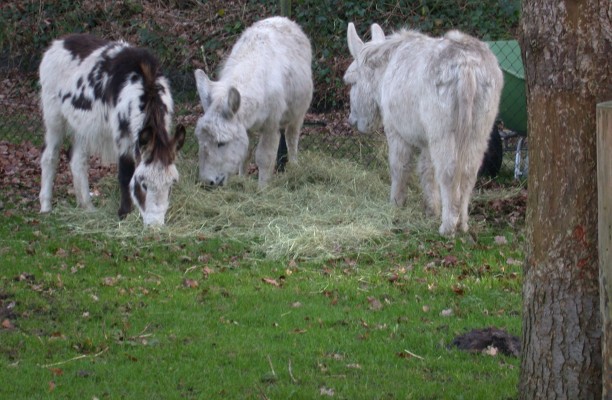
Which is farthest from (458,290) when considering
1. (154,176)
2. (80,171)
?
(80,171)

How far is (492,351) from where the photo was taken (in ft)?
18.5

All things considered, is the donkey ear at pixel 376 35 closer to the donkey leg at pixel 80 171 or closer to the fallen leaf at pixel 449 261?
the fallen leaf at pixel 449 261

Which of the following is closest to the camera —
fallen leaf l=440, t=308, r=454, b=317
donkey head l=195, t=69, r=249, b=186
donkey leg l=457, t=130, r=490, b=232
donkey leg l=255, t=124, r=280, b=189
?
fallen leaf l=440, t=308, r=454, b=317

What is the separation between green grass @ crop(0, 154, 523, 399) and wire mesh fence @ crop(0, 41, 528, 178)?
9.16 ft

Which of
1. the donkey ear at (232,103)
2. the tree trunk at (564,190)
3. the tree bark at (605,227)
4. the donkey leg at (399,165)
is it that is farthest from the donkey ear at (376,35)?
the tree bark at (605,227)

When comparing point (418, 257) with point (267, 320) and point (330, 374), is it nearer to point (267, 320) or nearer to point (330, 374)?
point (267, 320)

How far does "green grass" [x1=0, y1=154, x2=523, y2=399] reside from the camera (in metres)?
5.21

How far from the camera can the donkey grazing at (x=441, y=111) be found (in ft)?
27.2

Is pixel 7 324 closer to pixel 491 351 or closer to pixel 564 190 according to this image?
pixel 491 351

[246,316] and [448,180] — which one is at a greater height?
[448,180]

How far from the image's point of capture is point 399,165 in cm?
955

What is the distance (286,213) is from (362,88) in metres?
1.55

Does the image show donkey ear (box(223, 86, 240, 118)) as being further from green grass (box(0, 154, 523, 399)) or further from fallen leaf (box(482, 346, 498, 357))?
fallen leaf (box(482, 346, 498, 357))

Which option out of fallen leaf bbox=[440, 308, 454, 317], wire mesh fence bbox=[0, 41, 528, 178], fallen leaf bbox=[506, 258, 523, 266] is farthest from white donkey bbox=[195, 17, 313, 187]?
fallen leaf bbox=[440, 308, 454, 317]
